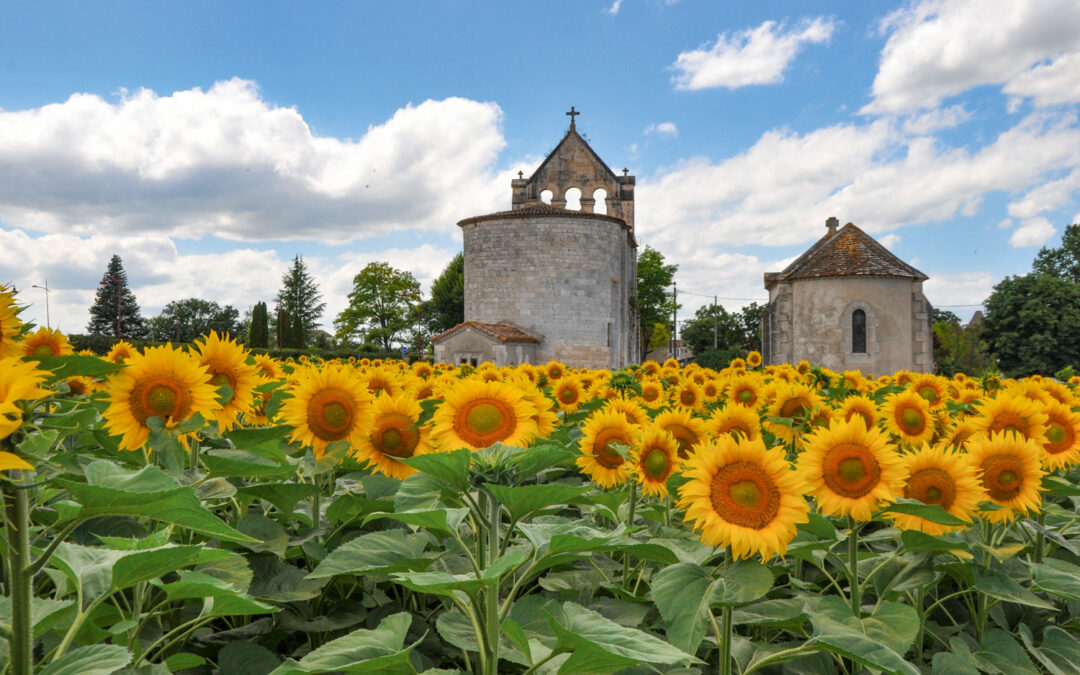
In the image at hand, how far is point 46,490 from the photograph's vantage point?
1765mm

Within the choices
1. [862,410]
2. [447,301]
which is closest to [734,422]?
[862,410]

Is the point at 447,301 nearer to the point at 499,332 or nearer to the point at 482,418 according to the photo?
the point at 499,332

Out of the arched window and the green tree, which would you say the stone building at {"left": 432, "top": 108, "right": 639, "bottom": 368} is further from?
the green tree

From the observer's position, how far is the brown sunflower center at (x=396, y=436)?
2.35m

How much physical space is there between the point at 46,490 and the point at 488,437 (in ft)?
3.81

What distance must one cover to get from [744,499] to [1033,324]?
4199cm

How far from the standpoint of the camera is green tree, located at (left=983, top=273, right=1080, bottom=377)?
3469 cm

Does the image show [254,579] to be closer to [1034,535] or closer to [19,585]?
[19,585]

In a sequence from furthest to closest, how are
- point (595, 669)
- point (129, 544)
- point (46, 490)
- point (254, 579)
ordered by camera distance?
point (254, 579) → point (46, 490) → point (129, 544) → point (595, 669)

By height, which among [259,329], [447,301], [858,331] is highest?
[447,301]

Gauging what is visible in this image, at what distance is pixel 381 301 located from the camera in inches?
2621

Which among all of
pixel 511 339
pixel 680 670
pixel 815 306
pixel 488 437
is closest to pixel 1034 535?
pixel 680 670

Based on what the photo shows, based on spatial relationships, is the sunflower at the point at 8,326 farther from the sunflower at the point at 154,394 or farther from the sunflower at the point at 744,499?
the sunflower at the point at 744,499

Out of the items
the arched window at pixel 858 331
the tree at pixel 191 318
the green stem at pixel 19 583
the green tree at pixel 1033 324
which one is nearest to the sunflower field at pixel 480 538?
the green stem at pixel 19 583
